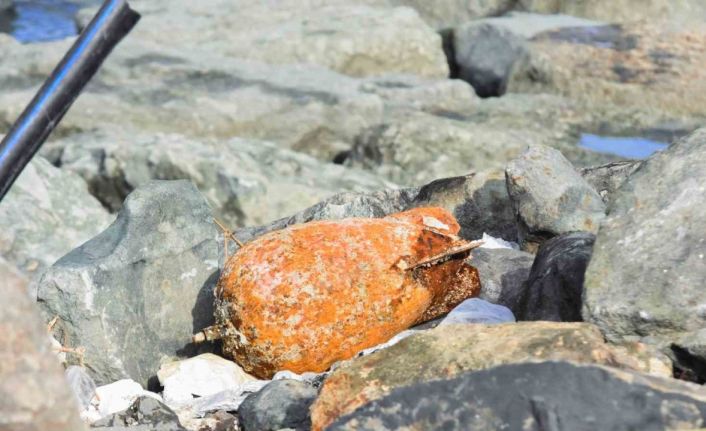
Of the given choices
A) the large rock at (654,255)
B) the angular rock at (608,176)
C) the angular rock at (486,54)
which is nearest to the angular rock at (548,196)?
the angular rock at (608,176)

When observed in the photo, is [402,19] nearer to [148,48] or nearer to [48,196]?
[148,48]

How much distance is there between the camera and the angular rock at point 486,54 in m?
11.6

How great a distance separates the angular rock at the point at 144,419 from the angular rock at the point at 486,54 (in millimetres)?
8330

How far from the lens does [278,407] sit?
126 inches

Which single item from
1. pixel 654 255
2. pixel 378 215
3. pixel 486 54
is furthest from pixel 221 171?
pixel 654 255

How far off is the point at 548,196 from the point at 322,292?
45.0 inches

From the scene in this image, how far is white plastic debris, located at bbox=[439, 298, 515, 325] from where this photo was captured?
368 centimetres

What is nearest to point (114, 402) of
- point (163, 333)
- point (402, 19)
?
point (163, 333)

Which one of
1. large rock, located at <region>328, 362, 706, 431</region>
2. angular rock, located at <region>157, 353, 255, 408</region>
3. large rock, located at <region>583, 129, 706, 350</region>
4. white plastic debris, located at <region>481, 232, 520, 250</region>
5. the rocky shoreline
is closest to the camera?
large rock, located at <region>328, 362, 706, 431</region>

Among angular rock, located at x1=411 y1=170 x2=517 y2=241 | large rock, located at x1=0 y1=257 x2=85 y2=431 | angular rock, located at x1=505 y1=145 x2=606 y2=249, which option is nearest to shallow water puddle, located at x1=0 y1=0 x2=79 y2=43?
angular rock, located at x1=411 y1=170 x2=517 y2=241

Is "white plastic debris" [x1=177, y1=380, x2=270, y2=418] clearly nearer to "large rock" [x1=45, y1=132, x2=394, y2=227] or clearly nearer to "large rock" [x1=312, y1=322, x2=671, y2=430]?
"large rock" [x1=312, y1=322, x2=671, y2=430]

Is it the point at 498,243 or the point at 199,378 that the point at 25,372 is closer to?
the point at 199,378

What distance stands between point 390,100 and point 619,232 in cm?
752

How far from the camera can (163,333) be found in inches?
157
